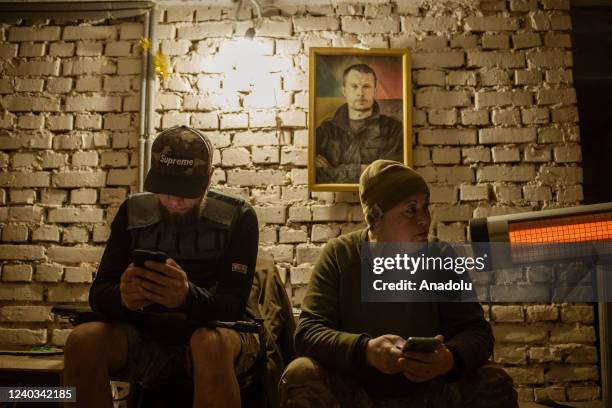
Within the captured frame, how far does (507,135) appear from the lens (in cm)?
247

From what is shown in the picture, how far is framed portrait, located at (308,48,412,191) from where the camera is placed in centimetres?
242

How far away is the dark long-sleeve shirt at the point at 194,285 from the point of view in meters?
1.55

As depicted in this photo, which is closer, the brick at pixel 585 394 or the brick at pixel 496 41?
the brick at pixel 585 394

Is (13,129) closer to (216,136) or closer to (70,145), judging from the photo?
(70,145)

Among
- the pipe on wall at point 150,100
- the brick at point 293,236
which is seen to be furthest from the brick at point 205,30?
the brick at point 293,236

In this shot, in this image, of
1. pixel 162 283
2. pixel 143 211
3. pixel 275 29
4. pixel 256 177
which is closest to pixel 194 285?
pixel 162 283

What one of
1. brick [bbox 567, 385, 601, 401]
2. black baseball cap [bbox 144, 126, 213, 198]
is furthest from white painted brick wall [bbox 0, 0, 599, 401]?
black baseball cap [bbox 144, 126, 213, 198]

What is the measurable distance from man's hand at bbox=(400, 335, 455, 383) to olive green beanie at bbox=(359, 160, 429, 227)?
46cm

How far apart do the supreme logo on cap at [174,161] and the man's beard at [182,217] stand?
0.15m

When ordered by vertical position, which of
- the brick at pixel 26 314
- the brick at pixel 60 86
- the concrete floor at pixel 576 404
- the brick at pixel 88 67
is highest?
the brick at pixel 88 67

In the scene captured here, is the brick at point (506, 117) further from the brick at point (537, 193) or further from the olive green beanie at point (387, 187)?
the olive green beanie at point (387, 187)

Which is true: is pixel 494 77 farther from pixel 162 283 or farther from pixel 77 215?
pixel 77 215

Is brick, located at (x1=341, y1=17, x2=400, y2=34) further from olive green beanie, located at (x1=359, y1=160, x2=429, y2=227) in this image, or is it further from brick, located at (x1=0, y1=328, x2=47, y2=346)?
brick, located at (x1=0, y1=328, x2=47, y2=346)

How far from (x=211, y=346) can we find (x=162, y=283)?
22 cm
